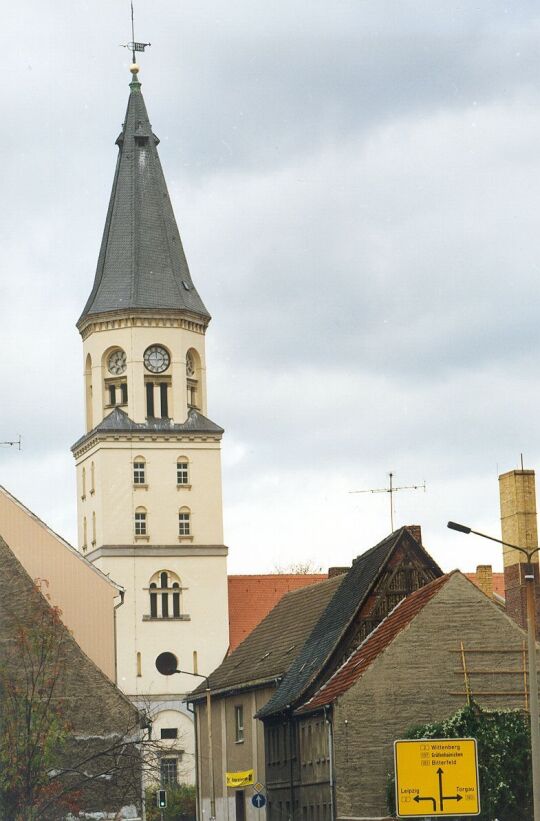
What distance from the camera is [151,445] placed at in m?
121

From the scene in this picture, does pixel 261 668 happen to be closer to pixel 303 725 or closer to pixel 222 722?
pixel 222 722

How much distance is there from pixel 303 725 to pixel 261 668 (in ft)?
36.6

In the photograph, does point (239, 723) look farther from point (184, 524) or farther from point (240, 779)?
point (184, 524)

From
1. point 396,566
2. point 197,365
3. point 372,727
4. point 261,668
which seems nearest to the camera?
point 372,727

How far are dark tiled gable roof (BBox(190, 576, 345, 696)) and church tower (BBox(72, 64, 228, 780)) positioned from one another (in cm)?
3630

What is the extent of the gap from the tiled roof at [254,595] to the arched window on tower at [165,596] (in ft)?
12.7

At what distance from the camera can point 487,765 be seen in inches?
2016

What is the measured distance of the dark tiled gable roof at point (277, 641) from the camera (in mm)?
70625

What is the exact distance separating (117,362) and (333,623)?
202ft

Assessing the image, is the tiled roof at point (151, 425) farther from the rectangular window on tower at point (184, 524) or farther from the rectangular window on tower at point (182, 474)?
the rectangular window on tower at point (184, 524)

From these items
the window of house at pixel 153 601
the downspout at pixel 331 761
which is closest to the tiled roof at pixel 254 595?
the window of house at pixel 153 601

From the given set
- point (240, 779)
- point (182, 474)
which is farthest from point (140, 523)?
point (240, 779)

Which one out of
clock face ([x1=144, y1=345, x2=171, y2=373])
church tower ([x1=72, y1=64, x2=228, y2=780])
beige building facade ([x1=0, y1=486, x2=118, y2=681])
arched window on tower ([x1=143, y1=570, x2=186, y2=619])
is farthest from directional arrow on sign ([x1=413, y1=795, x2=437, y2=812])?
clock face ([x1=144, y1=345, x2=171, y2=373])

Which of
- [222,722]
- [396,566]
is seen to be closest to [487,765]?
[396,566]
